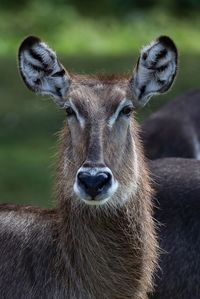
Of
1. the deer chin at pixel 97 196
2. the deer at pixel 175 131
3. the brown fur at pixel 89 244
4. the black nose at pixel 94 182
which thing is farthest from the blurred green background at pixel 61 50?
the black nose at pixel 94 182

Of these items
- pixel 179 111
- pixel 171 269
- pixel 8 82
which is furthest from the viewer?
pixel 8 82

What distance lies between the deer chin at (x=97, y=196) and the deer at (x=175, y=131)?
406 centimetres

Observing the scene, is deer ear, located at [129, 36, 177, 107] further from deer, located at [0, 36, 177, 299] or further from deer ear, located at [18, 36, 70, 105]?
deer ear, located at [18, 36, 70, 105]

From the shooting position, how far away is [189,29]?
1103 inches

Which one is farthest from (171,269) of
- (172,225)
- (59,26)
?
(59,26)

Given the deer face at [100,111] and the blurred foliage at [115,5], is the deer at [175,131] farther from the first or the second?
the blurred foliage at [115,5]

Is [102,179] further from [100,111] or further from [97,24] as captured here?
[97,24]

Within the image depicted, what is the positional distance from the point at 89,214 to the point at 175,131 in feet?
15.9

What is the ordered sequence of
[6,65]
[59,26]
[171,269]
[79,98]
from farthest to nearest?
1. [59,26]
2. [6,65]
3. [171,269]
4. [79,98]

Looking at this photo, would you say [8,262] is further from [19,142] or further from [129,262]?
[19,142]

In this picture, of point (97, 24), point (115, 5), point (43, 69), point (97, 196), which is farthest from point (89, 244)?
point (115, 5)

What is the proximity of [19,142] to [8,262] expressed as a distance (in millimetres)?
9669

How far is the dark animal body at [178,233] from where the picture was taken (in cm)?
941

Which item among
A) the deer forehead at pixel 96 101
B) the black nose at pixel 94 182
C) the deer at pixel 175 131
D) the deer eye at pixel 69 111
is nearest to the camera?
the black nose at pixel 94 182
